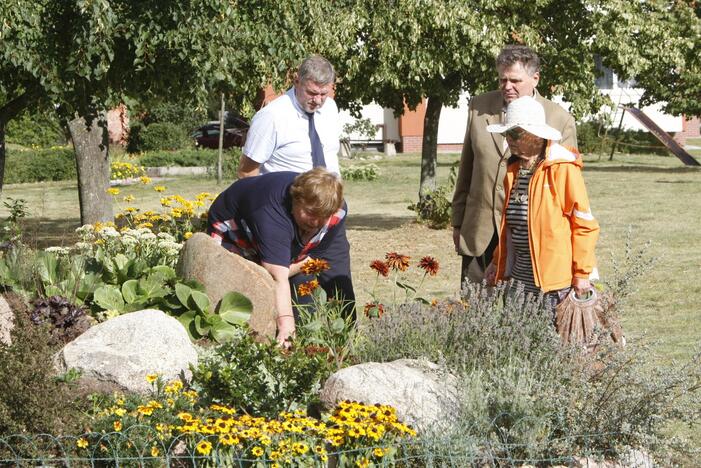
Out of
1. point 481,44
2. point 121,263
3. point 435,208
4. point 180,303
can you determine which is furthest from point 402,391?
point 435,208

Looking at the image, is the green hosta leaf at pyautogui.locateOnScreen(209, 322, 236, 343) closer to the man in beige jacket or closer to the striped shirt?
the man in beige jacket

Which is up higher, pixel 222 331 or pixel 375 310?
pixel 375 310

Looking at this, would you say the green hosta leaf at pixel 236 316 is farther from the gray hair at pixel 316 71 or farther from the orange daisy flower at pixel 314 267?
the gray hair at pixel 316 71

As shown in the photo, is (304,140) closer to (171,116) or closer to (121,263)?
(121,263)

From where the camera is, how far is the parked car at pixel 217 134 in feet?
112

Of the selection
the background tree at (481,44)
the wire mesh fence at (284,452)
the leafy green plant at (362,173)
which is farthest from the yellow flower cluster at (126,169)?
the wire mesh fence at (284,452)

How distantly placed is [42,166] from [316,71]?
79.2 feet

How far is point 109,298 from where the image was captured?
19.3ft

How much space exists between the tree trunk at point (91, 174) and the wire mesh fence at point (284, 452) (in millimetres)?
8635

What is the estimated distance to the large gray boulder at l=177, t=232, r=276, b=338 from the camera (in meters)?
5.49

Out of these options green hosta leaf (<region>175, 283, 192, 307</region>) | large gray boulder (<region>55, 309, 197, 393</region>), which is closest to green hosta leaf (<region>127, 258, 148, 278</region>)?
green hosta leaf (<region>175, 283, 192, 307</region>)

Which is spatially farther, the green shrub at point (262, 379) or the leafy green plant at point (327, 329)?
the leafy green plant at point (327, 329)

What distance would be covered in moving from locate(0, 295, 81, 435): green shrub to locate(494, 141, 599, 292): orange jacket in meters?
2.17

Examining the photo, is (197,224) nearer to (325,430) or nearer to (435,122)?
(325,430)
